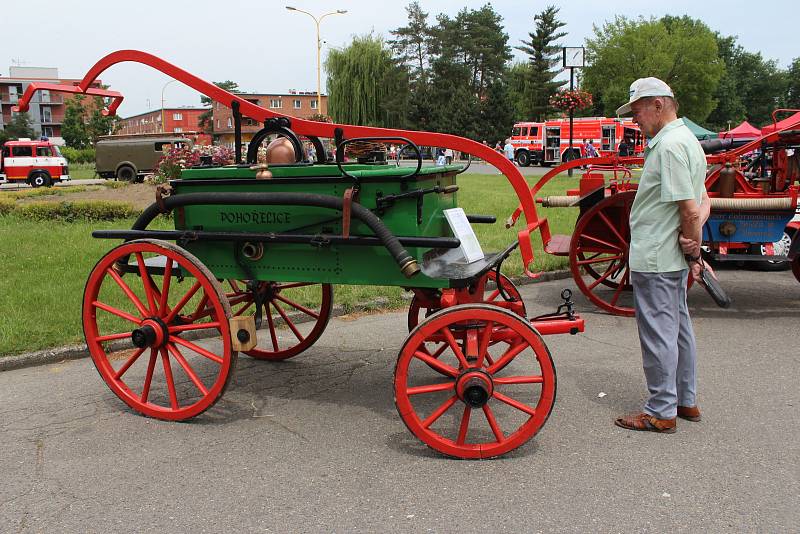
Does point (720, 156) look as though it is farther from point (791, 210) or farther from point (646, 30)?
point (646, 30)

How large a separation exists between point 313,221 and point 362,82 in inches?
2032

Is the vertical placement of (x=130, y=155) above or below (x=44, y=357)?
above

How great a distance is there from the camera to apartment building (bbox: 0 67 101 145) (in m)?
93.6

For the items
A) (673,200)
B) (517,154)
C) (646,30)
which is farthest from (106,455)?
(646,30)

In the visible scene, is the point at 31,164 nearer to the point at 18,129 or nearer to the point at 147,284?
the point at 147,284

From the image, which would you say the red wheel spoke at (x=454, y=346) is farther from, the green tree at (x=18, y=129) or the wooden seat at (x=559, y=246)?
the green tree at (x=18, y=129)

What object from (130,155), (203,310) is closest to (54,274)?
(203,310)

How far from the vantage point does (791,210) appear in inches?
250

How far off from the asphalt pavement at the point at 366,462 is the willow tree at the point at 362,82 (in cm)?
4967

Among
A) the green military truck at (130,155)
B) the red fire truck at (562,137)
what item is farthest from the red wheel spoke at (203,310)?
the red fire truck at (562,137)

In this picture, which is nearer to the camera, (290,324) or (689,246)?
(689,246)

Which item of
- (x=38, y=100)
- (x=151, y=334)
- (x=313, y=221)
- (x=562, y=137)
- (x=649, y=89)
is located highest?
(x=38, y=100)

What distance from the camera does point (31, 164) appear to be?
103 ft

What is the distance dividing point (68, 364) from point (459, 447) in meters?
3.45
